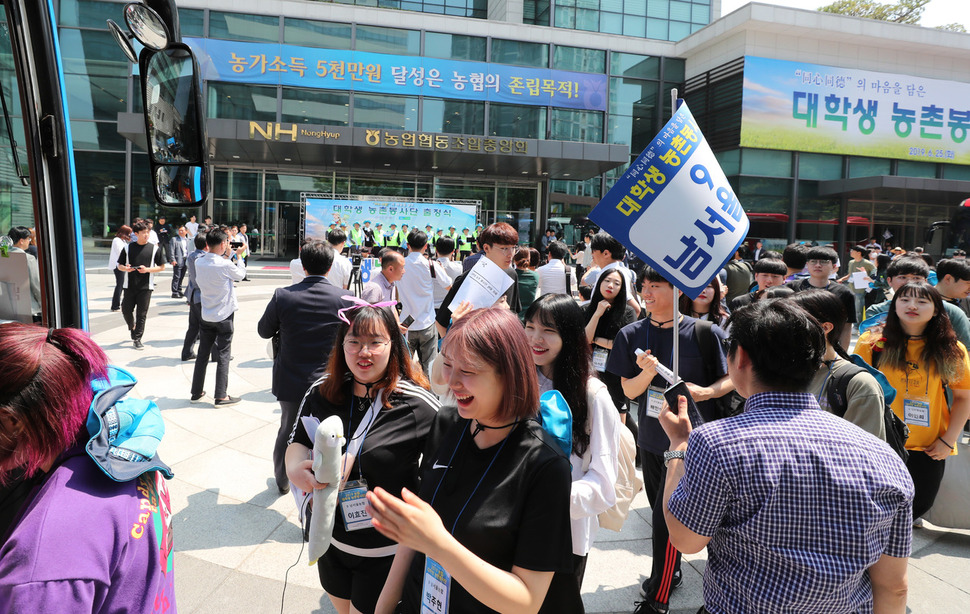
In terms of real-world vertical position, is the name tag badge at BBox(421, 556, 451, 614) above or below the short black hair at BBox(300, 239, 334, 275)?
below

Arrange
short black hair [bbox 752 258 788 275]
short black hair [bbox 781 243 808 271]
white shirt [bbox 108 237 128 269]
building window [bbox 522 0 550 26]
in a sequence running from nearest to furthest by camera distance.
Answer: short black hair [bbox 752 258 788 275] < short black hair [bbox 781 243 808 271] < white shirt [bbox 108 237 128 269] < building window [bbox 522 0 550 26]

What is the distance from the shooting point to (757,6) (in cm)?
2342

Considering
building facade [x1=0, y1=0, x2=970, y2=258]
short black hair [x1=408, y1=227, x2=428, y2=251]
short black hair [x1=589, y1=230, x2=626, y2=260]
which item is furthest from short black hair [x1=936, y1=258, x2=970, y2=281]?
building facade [x1=0, y1=0, x2=970, y2=258]

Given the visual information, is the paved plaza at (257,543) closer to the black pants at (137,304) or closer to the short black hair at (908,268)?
the short black hair at (908,268)

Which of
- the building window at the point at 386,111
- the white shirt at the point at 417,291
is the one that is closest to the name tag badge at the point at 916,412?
the white shirt at the point at 417,291

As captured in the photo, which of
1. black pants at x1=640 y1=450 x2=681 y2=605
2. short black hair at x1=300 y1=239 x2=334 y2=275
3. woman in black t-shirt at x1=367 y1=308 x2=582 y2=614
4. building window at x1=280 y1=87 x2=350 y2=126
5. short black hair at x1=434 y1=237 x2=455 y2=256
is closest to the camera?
woman in black t-shirt at x1=367 y1=308 x2=582 y2=614

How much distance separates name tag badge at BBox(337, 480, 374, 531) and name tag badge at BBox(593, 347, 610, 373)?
9.78 ft

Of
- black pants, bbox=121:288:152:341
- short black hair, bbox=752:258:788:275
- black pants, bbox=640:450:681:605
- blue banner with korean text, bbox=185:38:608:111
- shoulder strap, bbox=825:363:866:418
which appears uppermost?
blue banner with korean text, bbox=185:38:608:111

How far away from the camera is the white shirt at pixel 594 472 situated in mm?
2229

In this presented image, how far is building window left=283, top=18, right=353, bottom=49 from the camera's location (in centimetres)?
2514

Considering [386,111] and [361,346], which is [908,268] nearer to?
[361,346]

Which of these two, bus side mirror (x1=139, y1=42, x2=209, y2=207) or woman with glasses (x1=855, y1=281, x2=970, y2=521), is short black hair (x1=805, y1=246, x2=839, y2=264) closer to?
woman with glasses (x1=855, y1=281, x2=970, y2=521)

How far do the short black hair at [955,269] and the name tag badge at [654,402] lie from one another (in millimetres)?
3716

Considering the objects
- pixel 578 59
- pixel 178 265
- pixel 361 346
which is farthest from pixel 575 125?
pixel 361 346
